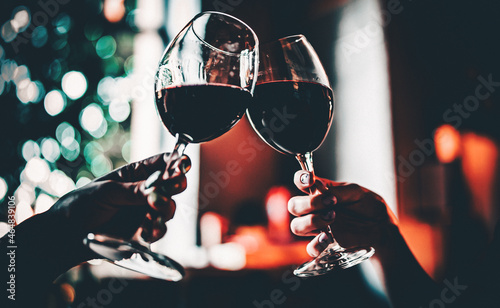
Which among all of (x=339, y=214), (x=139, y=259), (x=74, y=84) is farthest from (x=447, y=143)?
(x=74, y=84)

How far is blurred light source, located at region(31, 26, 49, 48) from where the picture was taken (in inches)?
135

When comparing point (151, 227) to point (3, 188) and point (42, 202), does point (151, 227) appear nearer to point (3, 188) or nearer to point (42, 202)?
point (42, 202)

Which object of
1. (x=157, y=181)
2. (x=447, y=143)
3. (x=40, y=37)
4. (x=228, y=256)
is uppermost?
(x=40, y=37)

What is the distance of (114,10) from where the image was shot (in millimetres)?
3572

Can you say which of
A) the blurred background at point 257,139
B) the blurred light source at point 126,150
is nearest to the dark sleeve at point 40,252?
the blurred background at point 257,139

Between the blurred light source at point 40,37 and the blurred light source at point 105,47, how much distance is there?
52 cm

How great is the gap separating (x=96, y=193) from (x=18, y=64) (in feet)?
11.3

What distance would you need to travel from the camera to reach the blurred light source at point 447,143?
8.74 ft

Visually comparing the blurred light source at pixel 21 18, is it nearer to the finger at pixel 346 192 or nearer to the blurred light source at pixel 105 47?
the blurred light source at pixel 105 47

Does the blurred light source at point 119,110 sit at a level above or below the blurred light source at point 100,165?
above

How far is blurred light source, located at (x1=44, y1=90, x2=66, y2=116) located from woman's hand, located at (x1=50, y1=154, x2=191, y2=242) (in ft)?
9.61

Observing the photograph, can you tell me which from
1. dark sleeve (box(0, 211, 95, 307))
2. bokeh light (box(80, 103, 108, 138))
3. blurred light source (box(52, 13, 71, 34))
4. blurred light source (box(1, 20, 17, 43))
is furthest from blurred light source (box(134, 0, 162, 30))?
dark sleeve (box(0, 211, 95, 307))

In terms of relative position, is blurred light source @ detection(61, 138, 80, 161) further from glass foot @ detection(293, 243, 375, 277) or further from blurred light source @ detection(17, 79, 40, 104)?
glass foot @ detection(293, 243, 375, 277)

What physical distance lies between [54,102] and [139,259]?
3350 mm
